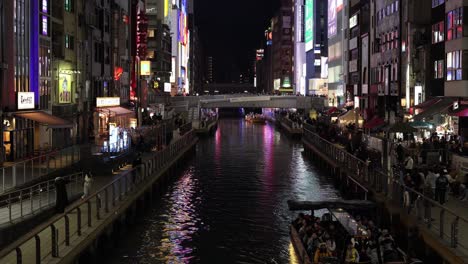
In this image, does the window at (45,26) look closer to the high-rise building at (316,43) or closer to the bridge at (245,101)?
the bridge at (245,101)

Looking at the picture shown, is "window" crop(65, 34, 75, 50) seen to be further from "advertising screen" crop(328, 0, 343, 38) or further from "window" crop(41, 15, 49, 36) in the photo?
"advertising screen" crop(328, 0, 343, 38)

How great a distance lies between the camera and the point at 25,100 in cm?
4544

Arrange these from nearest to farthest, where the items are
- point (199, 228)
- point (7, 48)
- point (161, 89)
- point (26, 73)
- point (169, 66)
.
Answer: point (199, 228)
point (7, 48)
point (26, 73)
point (161, 89)
point (169, 66)

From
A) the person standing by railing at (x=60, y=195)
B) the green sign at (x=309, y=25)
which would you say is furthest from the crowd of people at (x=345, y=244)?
the green sign at (x=309, y=25)

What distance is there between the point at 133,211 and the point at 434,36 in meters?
32.5

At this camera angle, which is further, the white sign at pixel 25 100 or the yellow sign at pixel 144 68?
the yellow sign at pixel 144 68

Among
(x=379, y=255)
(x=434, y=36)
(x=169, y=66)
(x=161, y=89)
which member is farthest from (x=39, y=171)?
(x=169, y=66)

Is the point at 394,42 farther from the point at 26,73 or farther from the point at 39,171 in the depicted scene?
the point at 39,171

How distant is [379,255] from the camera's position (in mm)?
24109

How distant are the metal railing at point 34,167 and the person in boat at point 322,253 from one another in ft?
44.3

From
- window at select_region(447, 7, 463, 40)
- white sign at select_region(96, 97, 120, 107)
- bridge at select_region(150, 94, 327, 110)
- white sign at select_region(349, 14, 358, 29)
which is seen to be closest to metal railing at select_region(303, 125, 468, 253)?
window at select_region(447, 7, 463, 40)

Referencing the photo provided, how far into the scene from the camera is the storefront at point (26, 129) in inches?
1703

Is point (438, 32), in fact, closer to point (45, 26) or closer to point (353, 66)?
point (45, 26)

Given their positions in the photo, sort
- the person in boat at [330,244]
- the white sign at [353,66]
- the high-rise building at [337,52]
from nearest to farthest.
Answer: the person in boat at [330,244] < the white sign at [353,66] < the high-rise building at [337,52]
